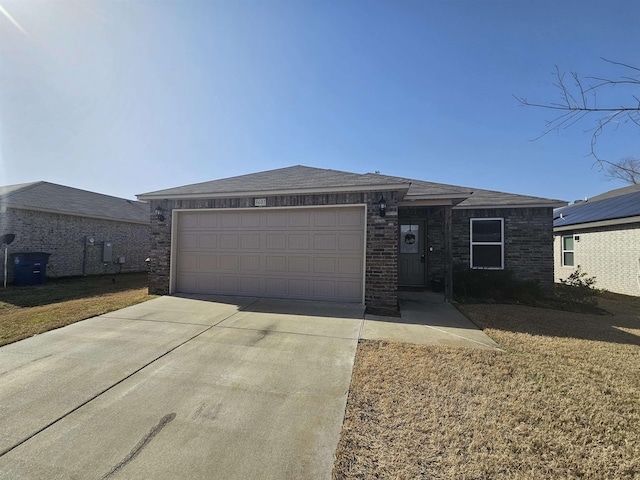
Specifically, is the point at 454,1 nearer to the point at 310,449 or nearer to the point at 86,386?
the point at 310,449

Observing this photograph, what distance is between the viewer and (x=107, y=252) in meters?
13.6

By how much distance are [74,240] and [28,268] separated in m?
2.52

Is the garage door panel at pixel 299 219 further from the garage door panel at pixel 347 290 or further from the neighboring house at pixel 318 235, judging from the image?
the garage door panel at pixel 347 290

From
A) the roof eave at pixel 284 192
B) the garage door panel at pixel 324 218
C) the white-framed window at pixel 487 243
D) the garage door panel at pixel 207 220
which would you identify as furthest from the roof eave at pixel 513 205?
the garage door panel at pixel 207 220

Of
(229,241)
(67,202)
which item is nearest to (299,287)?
(229,241)

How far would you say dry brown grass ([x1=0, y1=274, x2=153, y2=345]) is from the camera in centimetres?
496

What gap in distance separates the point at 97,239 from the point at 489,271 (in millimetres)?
16391

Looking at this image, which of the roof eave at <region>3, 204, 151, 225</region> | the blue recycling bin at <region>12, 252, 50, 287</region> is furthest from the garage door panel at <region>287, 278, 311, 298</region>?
the blue recycling bin at <region>12, 252, 50, 287</region>

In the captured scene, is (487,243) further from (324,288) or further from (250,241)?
(250,241)

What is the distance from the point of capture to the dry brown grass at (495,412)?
198 centimetres

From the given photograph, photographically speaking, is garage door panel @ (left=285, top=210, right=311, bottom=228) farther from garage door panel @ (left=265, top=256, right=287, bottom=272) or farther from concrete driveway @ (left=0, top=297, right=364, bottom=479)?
concrete driveway @ (left=0, top=297, right=364, bottom=479)

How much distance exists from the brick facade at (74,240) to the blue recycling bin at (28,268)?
0.63 metres

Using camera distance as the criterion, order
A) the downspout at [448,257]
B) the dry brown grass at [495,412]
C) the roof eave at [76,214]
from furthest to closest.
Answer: the roof eave at [76,214]
the downspout at [448,257]
the dry brown grass at [495,412]

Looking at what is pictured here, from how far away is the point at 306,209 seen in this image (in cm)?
703
